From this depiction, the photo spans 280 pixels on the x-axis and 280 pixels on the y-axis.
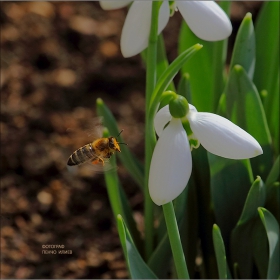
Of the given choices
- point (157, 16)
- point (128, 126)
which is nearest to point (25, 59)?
point (128, 126)

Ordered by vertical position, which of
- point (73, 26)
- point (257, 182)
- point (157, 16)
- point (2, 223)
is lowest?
point (2, 223)

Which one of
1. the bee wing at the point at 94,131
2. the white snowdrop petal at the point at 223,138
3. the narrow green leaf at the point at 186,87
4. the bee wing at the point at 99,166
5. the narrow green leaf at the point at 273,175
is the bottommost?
the narrow green leaf at the point at 273,175

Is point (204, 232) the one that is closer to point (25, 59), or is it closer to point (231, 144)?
point (231, 144)

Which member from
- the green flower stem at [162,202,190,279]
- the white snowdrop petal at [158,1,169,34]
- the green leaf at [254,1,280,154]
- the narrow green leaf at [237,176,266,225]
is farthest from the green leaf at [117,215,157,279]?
the green leaf at [254,1,280,154]

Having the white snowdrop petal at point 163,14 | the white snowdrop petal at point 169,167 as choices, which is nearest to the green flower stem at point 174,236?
the white snowdrop petal at point 169,167

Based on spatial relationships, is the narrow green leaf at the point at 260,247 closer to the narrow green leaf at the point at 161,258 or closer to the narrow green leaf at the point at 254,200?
the narrow green leaf at the point at 254,200
